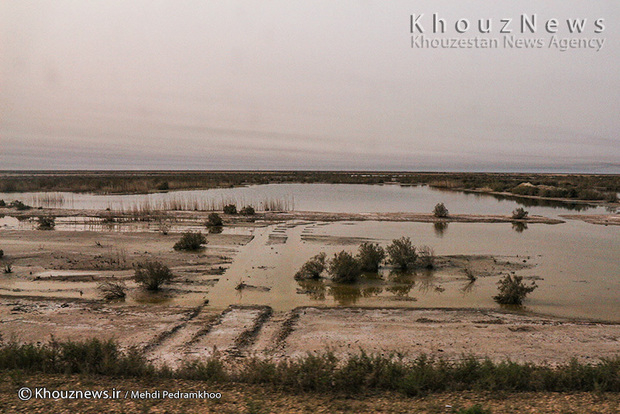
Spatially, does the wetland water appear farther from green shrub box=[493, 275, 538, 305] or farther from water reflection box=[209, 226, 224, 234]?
water reflection box=[209, 226, 224, 234]

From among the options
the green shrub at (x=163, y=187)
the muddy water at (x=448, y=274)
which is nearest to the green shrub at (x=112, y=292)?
the muddy water at (x=448, y=274)

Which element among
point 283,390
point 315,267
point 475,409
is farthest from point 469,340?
point 315,267

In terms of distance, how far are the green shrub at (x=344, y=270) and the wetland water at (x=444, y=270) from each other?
396 millimetres

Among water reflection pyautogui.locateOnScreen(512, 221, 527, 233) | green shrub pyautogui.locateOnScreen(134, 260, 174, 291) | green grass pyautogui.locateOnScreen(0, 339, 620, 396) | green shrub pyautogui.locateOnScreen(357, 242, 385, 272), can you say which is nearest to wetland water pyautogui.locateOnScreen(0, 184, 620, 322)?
water reflection pyautogui.locateOnScreen(512, 221, 527, 233)

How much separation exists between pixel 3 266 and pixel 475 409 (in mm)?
14402

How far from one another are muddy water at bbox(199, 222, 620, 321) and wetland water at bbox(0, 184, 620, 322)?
0.08 feet

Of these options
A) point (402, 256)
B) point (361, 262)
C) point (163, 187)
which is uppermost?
point (163, 187)

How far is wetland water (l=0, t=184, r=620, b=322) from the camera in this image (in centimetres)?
1063

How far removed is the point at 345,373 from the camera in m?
5.59

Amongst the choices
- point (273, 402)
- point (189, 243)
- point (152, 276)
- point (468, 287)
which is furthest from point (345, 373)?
point (189, 243)

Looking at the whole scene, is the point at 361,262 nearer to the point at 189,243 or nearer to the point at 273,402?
the point at 189,243

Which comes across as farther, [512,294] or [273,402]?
[512,294]

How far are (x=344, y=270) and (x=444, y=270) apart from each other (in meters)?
3.85

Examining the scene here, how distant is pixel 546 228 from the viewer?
24.5 m
